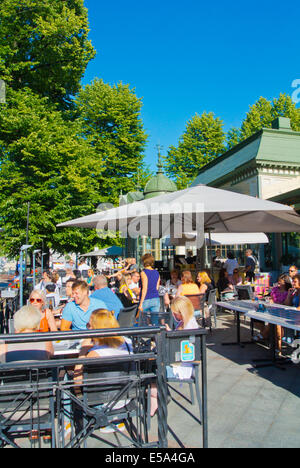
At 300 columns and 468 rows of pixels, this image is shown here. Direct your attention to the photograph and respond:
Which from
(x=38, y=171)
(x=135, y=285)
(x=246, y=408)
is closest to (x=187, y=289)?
(x=135, y=285)

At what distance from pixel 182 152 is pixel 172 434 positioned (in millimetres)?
28028

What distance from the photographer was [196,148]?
29281 millimetres

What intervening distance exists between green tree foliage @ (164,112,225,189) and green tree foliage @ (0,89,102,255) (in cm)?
1388

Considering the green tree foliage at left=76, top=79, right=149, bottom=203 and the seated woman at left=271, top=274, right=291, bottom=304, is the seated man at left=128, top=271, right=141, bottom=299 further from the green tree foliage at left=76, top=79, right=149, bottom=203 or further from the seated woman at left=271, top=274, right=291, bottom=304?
the green tree foliage at left=76, top=79, right=149, bottom=203

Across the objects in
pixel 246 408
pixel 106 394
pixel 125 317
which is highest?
pixel 125 317

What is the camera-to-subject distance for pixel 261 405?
3.68m

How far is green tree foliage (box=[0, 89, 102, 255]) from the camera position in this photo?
14852 millimetres

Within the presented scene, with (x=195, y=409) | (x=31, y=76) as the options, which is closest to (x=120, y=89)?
(x=31, y=76)

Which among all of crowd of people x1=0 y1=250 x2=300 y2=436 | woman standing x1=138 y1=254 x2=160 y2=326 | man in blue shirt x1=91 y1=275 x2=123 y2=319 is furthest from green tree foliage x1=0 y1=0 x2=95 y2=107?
man in blue shirt x1=91 y1=275 x2=123 y2=319

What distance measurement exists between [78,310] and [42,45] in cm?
1570

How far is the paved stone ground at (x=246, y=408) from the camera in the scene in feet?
9.83

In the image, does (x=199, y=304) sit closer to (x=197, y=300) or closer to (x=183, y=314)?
(x=197, y=300)
